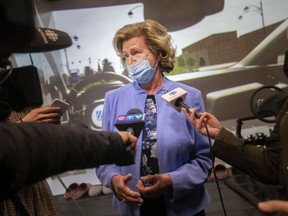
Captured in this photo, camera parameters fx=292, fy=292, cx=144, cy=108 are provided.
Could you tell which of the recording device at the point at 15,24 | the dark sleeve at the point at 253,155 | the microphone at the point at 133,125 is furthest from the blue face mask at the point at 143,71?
the recording device at the point at 15,24

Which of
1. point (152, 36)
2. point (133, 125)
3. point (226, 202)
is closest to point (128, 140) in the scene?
point (133, 125)

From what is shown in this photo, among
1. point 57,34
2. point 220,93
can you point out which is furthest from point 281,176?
point 220,93

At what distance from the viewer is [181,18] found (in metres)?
3.72

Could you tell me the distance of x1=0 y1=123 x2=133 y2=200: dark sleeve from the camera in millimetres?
597

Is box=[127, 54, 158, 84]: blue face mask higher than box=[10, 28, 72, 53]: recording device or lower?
lower

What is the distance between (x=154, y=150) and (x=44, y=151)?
779 mm

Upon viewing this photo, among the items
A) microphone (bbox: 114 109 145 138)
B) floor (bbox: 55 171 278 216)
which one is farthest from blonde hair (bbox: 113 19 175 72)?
floor (bbox: 55 171 278 216)

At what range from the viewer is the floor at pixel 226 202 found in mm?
2666

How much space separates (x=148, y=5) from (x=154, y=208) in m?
2.95

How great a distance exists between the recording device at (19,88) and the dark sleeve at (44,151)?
12 cm

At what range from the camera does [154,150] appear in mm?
1352

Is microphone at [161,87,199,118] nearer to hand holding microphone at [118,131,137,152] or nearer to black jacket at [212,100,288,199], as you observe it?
black jacket at [212,100,288,199]

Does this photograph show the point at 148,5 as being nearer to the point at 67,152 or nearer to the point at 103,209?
the point at 103,209

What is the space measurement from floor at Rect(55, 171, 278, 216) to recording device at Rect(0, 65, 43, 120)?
2.18 meters
